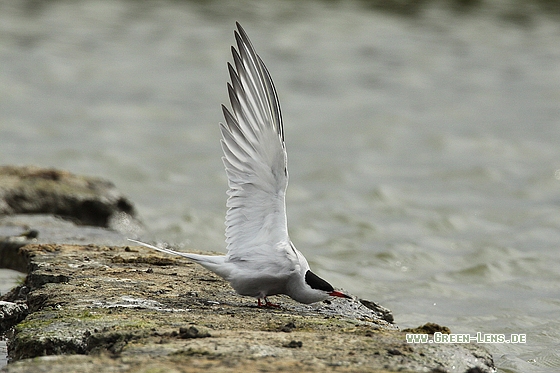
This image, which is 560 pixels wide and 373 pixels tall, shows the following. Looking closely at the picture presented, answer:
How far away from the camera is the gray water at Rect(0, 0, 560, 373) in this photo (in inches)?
344

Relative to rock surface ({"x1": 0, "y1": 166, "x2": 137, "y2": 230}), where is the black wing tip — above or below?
below

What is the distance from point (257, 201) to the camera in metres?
4.94

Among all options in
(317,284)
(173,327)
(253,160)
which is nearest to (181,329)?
(173,327)

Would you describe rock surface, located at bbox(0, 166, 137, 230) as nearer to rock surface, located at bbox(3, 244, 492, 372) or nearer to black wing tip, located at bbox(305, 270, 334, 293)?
rock surface, located at bbox(3, 244, 492, 372)

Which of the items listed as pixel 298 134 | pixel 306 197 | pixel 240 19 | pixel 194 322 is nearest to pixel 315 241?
pixel 306 197

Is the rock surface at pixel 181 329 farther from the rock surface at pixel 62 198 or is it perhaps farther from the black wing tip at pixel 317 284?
the rock surface at pixel 62 198

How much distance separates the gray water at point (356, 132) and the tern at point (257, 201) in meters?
1.82

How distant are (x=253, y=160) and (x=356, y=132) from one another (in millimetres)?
9270

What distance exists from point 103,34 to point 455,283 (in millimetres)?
12982

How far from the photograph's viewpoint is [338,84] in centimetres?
1648

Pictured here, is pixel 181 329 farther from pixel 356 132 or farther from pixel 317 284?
pixel 356 132

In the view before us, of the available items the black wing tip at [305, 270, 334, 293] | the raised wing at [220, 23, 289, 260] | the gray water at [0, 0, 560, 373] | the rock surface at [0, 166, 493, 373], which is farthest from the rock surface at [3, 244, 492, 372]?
the gray water at [0, 0, 560, 373]

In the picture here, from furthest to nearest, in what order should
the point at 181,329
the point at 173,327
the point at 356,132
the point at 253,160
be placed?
the point at 356,132
the point at 253,160
the point at 173,327
the point at 181,329

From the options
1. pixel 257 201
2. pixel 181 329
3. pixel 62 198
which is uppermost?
pixel 62 198
